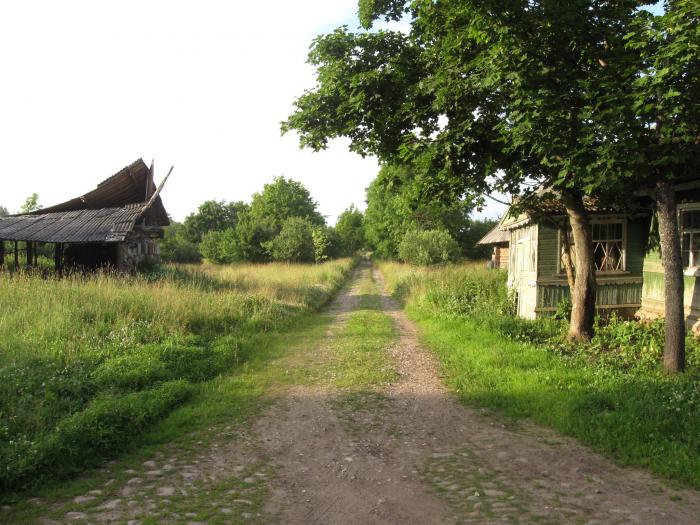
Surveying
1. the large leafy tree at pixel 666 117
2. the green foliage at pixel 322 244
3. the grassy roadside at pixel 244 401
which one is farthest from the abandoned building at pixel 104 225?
the green foliage at pixel 322 244

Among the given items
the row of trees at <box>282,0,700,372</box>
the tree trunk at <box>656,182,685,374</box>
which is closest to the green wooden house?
the row of trees at <box>282,0,700,372</box>

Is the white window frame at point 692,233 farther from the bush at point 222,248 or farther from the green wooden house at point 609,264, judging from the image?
the bush at point 222,248

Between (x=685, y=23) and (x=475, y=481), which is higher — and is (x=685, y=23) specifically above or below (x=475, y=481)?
above

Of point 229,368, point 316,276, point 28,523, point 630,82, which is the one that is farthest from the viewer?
point 316,276

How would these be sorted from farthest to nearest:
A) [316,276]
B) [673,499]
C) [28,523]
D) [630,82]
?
[316,276], [630,82], [673,499], [28,523]

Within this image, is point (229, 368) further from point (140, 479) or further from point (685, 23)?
point (685, 23)

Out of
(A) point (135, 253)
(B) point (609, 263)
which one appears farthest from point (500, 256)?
(A) point (135, 253)

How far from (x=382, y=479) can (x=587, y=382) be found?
169 inches

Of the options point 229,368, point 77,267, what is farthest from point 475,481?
point 77,267

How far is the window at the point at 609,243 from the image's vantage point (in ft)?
43.2

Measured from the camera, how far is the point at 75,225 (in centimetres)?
1797

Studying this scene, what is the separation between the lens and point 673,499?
4145mm

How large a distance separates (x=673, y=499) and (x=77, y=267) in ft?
68.4

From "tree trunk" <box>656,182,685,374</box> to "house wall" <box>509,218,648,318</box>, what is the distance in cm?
551
